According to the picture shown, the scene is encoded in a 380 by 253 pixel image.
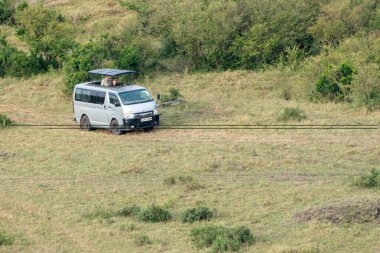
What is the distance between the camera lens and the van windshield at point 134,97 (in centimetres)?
3294

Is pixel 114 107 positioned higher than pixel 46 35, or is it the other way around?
pixel 46 35

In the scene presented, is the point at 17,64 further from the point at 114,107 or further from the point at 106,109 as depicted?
the point at 114,107

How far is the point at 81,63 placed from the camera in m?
39.8

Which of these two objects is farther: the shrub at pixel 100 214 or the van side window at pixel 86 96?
the van side window at pixel 86 96

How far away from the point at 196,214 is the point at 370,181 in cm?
503

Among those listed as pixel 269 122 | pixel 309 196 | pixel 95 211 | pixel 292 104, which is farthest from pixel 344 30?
pixel 95 211

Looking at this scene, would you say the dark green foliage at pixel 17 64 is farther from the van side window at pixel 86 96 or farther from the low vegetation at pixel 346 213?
the low vegetation at pixel 346 213

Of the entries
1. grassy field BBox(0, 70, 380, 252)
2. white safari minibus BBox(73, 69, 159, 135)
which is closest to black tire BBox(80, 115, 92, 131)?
white safari minibus BBox(73, 69, 159, 135)

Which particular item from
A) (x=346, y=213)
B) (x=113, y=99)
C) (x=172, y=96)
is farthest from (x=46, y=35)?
(x=346, y=213)

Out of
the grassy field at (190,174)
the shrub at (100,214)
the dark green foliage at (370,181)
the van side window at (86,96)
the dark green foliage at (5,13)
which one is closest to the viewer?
the grassy field at (190,174)

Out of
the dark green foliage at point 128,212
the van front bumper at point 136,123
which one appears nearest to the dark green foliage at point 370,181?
the dark green foliage at point 128,212

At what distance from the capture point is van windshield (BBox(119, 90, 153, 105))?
32938 millimetres

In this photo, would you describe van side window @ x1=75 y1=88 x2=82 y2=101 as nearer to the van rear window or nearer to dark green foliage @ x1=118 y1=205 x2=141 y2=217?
the van rear window

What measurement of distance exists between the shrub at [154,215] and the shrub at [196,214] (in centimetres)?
45
